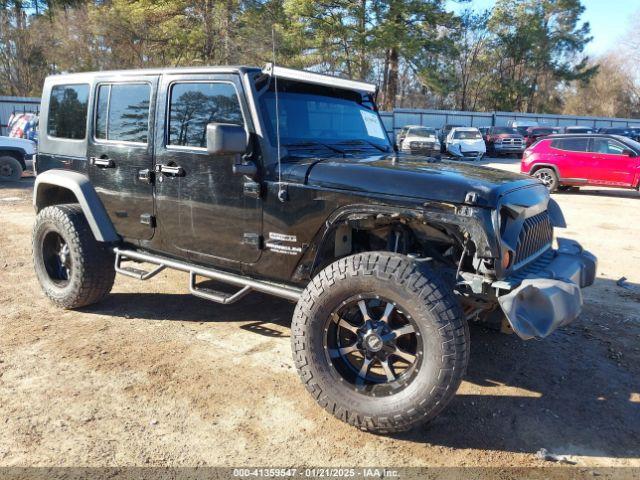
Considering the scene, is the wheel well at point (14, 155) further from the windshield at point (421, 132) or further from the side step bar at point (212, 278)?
the windshield at point (421, 132)

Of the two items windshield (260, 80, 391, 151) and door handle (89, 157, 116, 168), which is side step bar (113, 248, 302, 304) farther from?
windshield (260, 80, 391, 151)

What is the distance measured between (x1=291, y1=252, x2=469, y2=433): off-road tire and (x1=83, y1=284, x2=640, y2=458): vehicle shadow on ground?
253 mm

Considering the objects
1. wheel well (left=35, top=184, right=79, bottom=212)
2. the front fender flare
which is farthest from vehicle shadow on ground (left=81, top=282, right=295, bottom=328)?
wheel well (left=35, top=184, right=79, bottom=212)

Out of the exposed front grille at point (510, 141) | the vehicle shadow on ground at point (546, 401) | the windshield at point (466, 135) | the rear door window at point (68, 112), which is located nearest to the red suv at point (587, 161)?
the windshield at point (466, 135)

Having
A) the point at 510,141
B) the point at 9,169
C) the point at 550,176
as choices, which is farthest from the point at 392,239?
the point at 510,141

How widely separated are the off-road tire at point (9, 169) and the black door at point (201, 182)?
478 inches

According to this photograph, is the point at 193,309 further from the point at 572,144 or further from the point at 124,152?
the point at 572,144

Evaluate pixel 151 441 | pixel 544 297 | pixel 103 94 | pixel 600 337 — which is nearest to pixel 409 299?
pixel 544 297

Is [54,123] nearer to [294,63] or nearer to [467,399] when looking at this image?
[467,399]

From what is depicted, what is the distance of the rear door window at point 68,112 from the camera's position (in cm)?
469

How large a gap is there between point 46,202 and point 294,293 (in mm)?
3101

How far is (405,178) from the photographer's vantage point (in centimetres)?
312

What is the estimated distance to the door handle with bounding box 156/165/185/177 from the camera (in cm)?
392

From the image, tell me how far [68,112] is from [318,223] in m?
2.93
